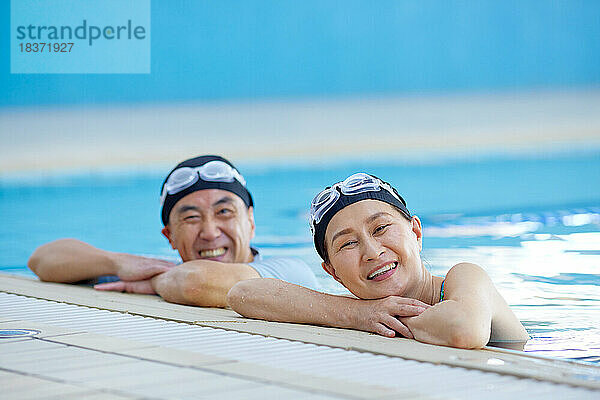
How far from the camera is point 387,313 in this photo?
3494 millimetres

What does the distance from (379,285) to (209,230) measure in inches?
62.1

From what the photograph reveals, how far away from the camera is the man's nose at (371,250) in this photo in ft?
11.4

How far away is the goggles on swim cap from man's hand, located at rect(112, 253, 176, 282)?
1487 millimetres

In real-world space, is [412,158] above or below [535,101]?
below

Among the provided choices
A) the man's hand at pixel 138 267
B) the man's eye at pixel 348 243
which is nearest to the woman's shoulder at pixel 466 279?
the man's eye at pixel 348 243

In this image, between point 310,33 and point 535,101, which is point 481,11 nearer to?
point 535,101

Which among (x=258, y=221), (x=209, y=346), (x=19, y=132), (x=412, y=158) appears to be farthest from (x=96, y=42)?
(x=209, y=346)

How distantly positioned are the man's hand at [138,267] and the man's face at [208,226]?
146mm

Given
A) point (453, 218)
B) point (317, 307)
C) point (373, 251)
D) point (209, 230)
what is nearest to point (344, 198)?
point (373, 251)

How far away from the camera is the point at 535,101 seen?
2158 cm

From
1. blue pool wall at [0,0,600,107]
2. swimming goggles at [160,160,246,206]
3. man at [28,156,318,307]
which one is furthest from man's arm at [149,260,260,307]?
blue pool wall at [0,0,600,107]

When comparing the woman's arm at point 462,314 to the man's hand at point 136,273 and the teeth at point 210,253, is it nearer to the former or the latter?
the teeth at point 210,253

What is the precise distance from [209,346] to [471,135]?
19594mm

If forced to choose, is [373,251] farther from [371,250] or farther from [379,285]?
[379,285]
